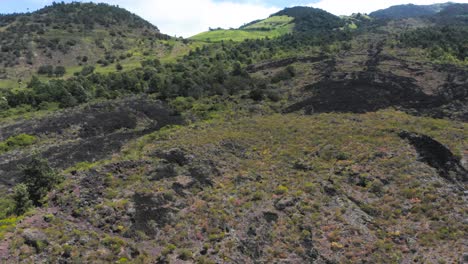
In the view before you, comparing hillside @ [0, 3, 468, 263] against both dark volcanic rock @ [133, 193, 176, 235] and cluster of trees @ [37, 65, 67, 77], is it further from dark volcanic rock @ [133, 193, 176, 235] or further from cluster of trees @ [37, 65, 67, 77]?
cluster of trees @ [37, 65, 67, 77]

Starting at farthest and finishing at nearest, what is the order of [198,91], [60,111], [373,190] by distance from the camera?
1. [198,91]
2. [60,111]
3. [373,190]

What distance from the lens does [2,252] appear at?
19.0 meters

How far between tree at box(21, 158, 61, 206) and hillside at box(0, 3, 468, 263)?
0.10 m

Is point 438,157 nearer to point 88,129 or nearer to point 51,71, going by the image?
point 88,129

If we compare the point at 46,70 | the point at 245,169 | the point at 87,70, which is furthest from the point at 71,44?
the point at 245,169

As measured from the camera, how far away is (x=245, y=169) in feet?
113

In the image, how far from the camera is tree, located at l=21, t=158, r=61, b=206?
26.1 m

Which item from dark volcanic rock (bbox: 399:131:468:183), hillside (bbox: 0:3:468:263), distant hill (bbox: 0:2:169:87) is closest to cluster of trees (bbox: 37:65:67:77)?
distant hill (bbox: 0:2:169:87)

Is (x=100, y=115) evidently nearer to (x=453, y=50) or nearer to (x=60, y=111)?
(x=60, y=111)

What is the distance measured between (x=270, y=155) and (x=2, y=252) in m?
24.3

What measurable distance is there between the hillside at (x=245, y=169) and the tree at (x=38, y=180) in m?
0.10

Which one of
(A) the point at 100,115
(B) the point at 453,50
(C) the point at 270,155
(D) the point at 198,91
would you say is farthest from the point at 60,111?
(B) the point at 453,50

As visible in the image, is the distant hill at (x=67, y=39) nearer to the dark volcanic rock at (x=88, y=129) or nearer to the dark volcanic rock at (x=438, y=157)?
the dark volcanic rock at (x=88, y=129)

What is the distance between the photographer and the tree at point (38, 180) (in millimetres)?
26062
